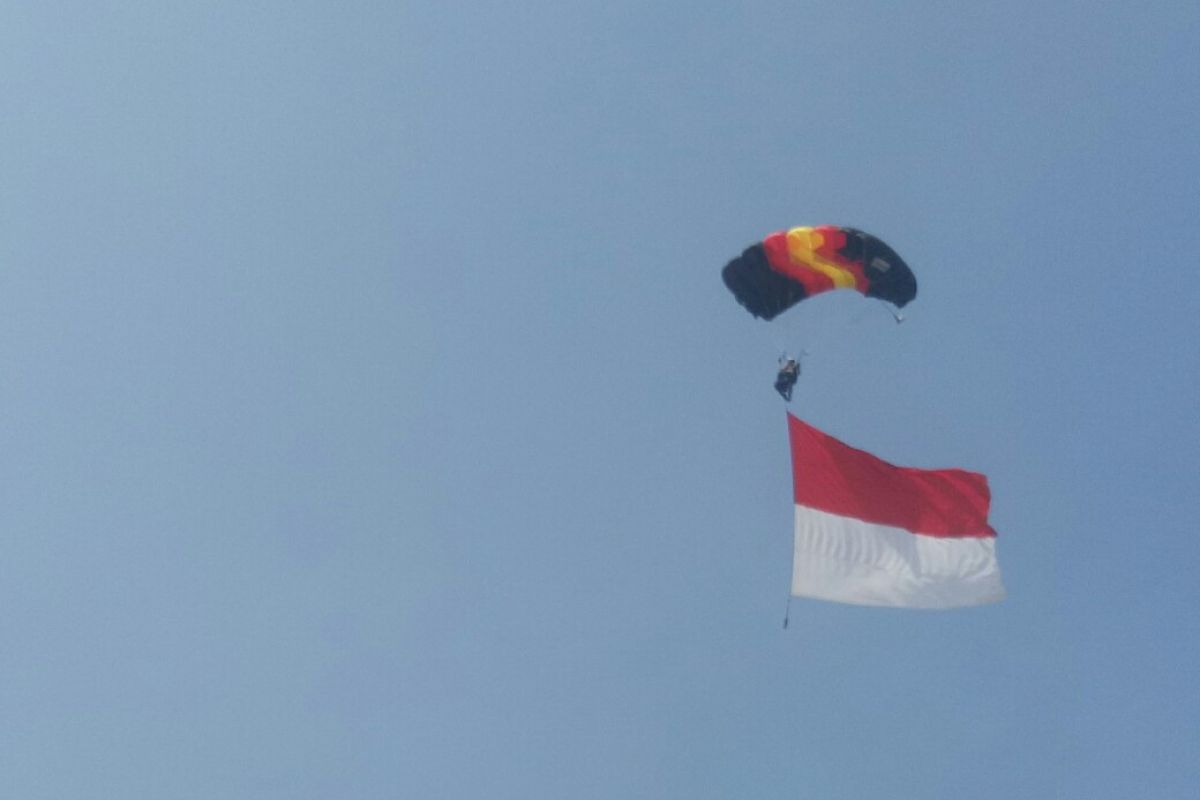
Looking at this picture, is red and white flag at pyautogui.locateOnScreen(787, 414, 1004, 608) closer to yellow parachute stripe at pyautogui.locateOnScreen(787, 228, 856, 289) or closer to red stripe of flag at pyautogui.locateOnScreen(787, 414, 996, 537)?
red stripe of flag at pyautogui.locateOnScreen(787, 414, 996, 537)

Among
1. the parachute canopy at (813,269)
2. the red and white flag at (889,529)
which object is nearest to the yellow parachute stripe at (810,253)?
the parachute canopy at (813,269)

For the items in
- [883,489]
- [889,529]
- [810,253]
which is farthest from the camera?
[810,253]

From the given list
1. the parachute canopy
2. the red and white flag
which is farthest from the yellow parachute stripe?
the red and white flag

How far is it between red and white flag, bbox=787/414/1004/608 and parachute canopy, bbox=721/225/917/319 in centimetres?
312

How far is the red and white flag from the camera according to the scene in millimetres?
27641

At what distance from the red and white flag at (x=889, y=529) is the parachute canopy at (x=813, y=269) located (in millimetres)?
3116

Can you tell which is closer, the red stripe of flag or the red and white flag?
the red and white flag

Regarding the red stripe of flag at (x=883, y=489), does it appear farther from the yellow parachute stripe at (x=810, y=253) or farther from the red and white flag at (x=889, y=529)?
the yellow parachute stripe at (x=810, y=253)

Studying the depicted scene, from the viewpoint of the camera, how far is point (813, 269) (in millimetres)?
30281

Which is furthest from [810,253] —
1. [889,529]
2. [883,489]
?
[889,529]

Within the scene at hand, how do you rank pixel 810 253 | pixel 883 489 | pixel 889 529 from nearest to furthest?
pixel 889 529, pixel 883 489, pixel 810 253

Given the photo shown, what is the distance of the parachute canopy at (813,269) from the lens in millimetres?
29906

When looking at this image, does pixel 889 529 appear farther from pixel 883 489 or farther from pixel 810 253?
pixel 810 253

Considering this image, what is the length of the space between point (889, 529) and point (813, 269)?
18.5 ft
